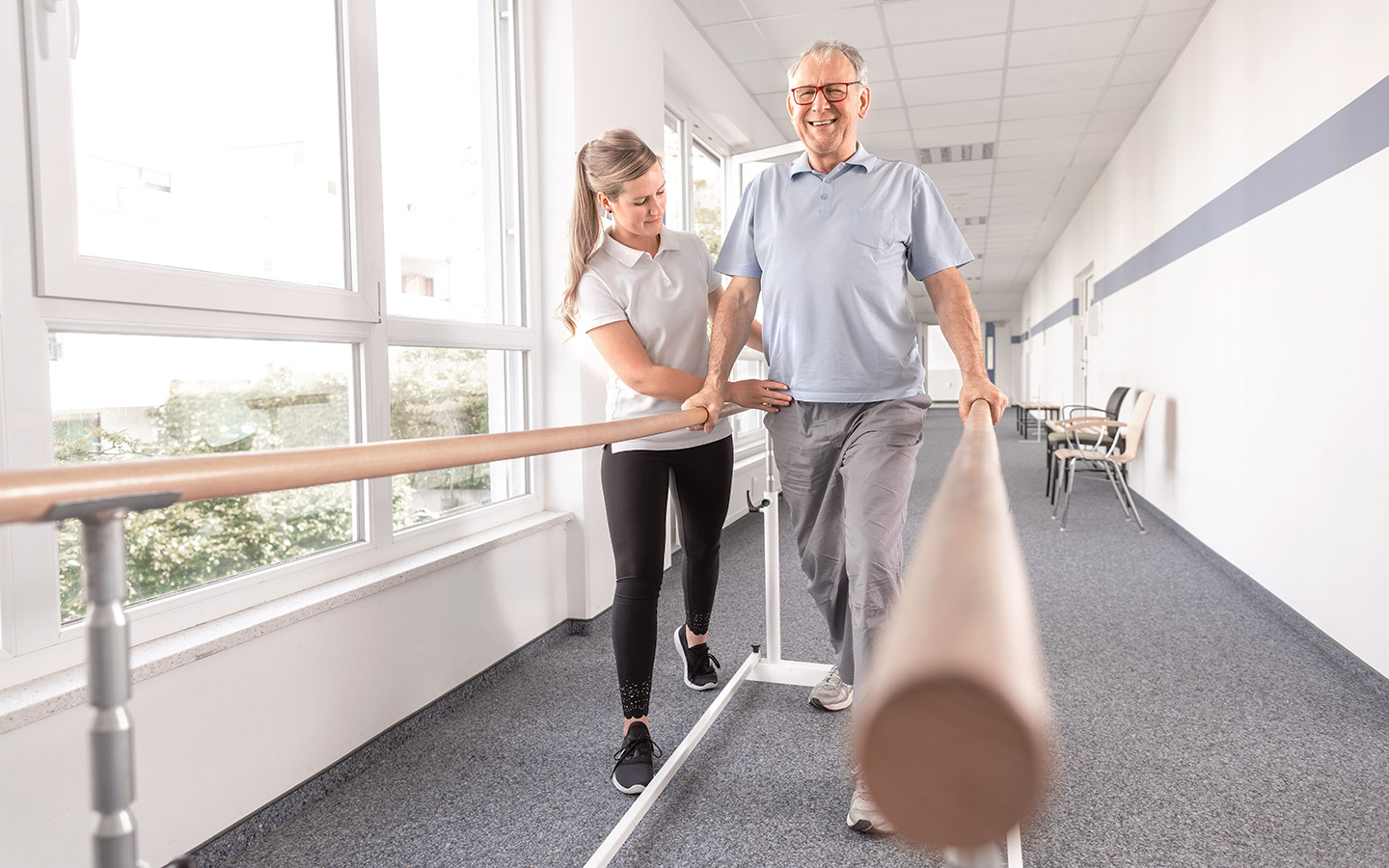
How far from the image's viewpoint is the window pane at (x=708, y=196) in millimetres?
5516

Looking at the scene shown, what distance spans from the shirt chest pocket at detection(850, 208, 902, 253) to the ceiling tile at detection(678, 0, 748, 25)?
2992 millimetres

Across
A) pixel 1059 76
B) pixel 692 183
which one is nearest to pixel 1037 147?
pixel 1059 76

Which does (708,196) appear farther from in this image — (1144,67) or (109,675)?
(109,675)

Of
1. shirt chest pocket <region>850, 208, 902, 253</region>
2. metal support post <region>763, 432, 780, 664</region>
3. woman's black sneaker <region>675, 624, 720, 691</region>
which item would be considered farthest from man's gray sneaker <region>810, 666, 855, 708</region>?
shirt chest pocket <region>850, 208, 902, 253</region>

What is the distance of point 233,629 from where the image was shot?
1.77 m

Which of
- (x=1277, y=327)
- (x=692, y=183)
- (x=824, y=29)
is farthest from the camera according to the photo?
(x=692, y=183)

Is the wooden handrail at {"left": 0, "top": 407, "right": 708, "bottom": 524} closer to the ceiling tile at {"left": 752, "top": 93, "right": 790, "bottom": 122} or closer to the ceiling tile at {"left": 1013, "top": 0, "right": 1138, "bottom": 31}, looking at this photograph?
the ceiling tile at {"left": 1013, "top": 0, "right": 1138, "bottom": 31}

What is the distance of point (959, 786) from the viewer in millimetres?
261

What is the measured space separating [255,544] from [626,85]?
250 cm

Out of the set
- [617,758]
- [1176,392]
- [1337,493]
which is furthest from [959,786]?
[1176,392]

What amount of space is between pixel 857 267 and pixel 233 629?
4.99ft

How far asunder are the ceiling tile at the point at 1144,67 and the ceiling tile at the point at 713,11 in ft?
8.01

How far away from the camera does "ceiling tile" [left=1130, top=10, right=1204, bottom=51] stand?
14.9 ft

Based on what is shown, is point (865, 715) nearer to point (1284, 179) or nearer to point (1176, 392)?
point (1284, 179)
